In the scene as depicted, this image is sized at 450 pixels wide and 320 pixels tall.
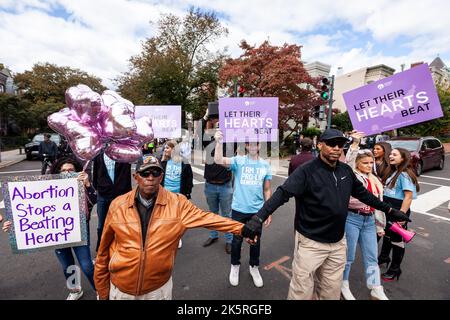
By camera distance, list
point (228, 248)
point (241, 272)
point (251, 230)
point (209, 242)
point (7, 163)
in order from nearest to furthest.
Answer: point (251, 230)
point (241, 272)
point (228, 248)
point (209, 242)
point (7, 163)

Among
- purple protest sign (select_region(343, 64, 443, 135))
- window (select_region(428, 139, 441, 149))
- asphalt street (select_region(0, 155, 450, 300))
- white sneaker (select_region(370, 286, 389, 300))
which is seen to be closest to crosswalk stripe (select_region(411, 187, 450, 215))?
asphalt street (select_region(0, 155, 450, 300))

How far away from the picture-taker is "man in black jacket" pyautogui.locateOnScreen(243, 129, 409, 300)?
2.11 metres

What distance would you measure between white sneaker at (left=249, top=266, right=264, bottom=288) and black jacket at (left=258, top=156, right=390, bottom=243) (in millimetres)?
1136

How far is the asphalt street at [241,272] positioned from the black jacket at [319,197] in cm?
116

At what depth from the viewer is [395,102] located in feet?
9.85

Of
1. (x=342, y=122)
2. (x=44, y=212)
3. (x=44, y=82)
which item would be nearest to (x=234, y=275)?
(x=44, y=212)

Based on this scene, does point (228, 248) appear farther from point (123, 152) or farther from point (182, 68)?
point (182, 68)

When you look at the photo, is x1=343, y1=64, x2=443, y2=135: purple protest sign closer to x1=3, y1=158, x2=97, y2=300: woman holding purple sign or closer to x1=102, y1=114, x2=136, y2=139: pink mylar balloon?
x1=102, y1=114, x2=136, y2=139: pink mylar balloon

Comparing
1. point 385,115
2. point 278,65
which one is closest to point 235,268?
point 385,115

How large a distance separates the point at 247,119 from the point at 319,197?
1559 mm

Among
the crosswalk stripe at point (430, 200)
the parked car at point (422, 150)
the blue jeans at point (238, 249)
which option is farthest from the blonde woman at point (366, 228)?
the parked car at point (422, 150)

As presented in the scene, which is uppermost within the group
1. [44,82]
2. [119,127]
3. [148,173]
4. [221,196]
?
[44,82]

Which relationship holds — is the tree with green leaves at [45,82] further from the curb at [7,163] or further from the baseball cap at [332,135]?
the baseball cap at [332,135]
